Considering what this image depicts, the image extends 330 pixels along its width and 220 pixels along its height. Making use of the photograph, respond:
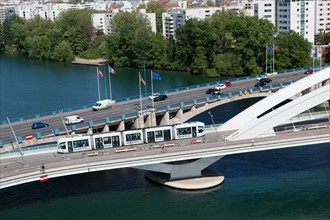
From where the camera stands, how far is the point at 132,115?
56.0 m

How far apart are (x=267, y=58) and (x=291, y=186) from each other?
2007 inches

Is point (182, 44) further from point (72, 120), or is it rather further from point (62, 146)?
point (62, 146)

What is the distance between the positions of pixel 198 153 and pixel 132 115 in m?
14.5

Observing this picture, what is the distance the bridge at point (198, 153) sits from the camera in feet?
136

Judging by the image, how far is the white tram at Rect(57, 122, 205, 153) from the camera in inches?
1769

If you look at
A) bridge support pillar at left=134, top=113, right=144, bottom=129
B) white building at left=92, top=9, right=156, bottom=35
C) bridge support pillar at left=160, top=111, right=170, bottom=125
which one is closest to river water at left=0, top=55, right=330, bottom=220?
bridge support pillar at left=134, top=113, right=144, bottom=129

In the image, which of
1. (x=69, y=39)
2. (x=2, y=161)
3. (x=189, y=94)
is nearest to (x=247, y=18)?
(x=189, y=94)

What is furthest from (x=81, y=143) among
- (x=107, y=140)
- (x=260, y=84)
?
(x=260, y=84)

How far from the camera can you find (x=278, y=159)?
51.2 metres

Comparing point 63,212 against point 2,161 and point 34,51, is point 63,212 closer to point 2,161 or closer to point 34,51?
point 2,161

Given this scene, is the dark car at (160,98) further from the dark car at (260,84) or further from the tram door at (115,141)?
the tram door at (115,141)

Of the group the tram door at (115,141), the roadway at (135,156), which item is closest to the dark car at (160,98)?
the roadway at (135,156)

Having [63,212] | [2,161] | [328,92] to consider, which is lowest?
[63,212]

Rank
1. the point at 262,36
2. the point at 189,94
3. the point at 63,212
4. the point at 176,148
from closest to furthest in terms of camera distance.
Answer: the point at 63,212, the point at 176,148, the point at 189,94, the point at 262,36
